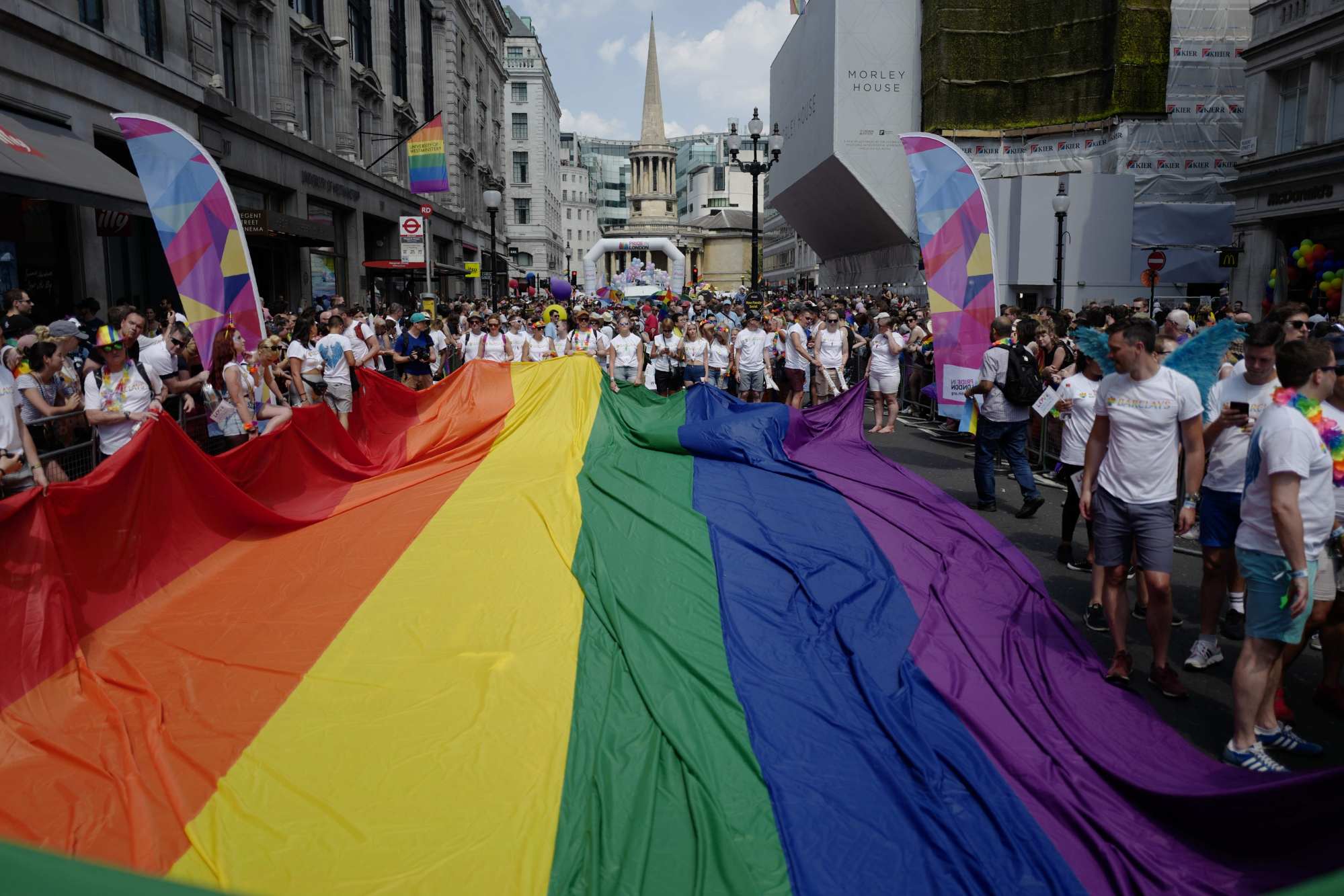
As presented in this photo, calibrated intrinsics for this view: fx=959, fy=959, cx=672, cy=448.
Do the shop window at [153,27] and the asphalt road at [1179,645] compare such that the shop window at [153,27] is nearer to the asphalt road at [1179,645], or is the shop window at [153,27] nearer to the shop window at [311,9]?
the shop window at [311,9]

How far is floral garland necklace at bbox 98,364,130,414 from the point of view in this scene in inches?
331

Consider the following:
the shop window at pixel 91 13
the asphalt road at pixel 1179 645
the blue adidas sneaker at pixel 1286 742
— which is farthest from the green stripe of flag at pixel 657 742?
the shop window at pixel 91 13

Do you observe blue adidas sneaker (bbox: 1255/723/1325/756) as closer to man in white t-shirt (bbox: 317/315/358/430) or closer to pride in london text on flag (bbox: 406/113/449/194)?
man in white t-shirt (bbox: 317/315/358/430)

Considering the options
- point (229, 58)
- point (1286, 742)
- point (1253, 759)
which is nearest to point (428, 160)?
point (229, 58)

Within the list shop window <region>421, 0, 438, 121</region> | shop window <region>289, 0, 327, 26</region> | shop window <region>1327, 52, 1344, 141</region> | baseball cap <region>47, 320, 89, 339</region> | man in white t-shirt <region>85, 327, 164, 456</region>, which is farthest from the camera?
shop window <region>421, 0, 438, 121</region>

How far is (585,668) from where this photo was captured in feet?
18.8

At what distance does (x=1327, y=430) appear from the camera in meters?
4.94

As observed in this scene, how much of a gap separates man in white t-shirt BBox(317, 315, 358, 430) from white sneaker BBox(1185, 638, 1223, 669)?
1072cm

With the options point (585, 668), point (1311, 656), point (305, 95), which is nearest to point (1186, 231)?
point (305, 95)

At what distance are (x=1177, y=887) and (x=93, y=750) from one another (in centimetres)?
481

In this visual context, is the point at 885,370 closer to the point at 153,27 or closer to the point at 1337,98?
the point at 153,27

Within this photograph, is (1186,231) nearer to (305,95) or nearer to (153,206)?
(305,95)

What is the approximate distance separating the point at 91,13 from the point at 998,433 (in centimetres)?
1744

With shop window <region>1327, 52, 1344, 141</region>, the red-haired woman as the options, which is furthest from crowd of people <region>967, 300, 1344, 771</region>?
shop window <region>1327, 52, 1344, 141</region>
